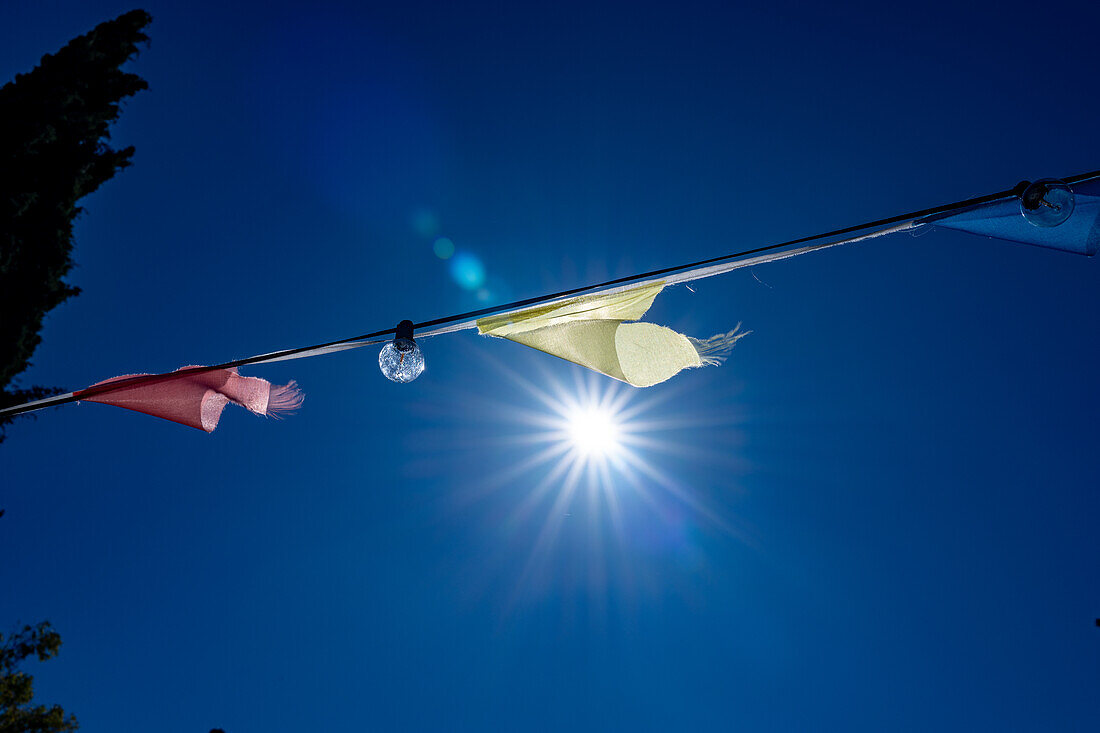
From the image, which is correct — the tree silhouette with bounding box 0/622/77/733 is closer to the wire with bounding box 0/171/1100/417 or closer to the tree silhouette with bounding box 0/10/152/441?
the tree silhouette with bounding box 0/10/152/441

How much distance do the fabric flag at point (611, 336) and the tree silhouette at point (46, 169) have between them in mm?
8583

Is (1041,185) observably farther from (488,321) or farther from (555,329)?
(488,321)

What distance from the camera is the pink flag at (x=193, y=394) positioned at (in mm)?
2701

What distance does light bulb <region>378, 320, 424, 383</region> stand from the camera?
2.43 metres

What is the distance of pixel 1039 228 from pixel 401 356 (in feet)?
10.6

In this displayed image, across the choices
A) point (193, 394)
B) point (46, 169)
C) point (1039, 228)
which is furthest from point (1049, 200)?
point (46, 169)

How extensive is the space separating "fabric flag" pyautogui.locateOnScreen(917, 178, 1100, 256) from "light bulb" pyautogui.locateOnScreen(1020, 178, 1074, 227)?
147mm

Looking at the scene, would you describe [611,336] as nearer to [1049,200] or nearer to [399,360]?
[399,360]

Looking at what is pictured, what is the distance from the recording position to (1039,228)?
237 cm

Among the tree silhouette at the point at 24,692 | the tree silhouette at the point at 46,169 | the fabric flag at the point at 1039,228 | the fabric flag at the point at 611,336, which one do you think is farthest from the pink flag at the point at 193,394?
the tree silhouette at the point at 24,692

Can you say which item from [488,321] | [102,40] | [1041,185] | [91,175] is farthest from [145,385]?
[102,40]

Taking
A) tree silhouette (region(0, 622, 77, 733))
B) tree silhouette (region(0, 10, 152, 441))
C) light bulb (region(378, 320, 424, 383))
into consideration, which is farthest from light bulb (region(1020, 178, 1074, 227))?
tree silhouette (region(0, 622, 77, 733))

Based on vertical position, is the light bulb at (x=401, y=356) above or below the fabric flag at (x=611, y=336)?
below

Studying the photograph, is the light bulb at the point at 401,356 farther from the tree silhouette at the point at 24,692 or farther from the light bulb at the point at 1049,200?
the tree silhouette at the point at 24,692
